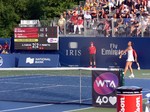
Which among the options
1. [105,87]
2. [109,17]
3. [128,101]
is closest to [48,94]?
[105,87]

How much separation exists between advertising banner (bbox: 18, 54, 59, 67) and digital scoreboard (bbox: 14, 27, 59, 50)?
60cm

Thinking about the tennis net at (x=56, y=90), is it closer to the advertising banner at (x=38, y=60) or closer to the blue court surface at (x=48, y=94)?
the blue court surface at (x=48, y=94)

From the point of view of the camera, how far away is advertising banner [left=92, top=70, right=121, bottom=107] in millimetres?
14562

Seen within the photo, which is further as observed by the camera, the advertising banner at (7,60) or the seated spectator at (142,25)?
the advertising banner at (7,60)

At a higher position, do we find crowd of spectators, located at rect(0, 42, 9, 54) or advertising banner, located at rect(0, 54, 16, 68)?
crowd of spectators, located at rect(0, 42, 9, 54)

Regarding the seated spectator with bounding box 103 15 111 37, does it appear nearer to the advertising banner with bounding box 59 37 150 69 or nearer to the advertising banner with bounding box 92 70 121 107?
the advertising banner with bounding box 59 37 150 69

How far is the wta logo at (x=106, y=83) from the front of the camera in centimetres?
1455

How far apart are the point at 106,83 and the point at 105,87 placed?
0.36ft

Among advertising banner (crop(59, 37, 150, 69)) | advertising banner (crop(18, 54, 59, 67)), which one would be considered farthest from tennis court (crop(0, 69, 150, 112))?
advertising banner (crop(18, 54, 59, 67))

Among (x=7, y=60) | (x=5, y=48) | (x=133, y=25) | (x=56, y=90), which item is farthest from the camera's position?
(x=5, y=48)

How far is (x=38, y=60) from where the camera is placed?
35.2 metres

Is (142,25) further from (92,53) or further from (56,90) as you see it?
(56,90)

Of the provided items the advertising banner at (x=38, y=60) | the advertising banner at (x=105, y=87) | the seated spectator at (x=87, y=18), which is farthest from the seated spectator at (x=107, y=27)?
the advertising banner at (x=105, y=87)

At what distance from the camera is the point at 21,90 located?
1883 centimetres
